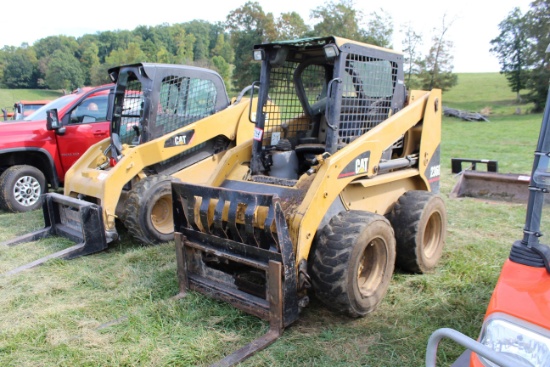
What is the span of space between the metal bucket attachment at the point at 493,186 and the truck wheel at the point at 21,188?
7.20 metres

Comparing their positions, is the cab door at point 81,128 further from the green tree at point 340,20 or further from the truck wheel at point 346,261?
the green tree at point 340,20

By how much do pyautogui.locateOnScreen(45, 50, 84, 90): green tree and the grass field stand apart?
6021cm

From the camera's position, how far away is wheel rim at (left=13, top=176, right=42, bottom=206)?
291 inches

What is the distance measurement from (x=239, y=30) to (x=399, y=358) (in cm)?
4318

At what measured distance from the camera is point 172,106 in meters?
6.05

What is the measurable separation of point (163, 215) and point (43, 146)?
309 cm

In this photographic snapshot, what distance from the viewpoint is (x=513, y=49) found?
39031 millimetres

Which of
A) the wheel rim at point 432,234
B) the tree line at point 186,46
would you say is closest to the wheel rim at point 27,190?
the wheel rim at point 432,234

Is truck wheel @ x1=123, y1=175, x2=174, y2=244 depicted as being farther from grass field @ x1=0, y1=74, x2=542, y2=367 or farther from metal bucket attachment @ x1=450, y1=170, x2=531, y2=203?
metal bucket attachment @ x1=450, y1=170, x2=531, y2=203

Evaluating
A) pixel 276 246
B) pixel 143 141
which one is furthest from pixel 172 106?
pixel 276 246

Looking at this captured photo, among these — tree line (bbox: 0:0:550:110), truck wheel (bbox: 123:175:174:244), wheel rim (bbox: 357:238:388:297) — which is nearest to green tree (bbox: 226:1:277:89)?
tree line (bbox: 0:0:550:110)

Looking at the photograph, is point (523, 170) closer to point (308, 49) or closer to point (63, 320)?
point (308, 49)

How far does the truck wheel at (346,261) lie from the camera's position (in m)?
3.39

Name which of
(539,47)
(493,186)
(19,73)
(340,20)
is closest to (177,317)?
(493,186)
